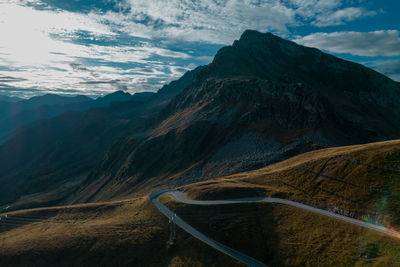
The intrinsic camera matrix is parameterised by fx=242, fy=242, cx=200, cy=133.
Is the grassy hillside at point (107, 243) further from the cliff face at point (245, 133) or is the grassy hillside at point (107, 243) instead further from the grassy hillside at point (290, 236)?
the cliff face at point (245, 133)

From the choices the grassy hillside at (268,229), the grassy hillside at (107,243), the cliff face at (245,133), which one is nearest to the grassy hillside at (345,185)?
the grassy hillside at (268,229)

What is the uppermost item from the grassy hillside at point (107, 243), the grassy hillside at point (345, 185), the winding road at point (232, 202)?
the grassy hillside at point (345, 185)

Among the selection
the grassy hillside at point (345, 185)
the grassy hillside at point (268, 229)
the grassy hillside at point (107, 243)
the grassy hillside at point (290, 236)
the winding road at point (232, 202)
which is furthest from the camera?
the grassy hillside at point (107, 243)

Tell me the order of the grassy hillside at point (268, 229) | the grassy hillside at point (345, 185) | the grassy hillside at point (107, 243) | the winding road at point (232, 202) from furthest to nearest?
1. the grassy hillside at point (107, 243)
2. the grassy hillside at point (345, 185)
3. the winding road at point (232, 202)
4. the grassy hillside at point (268, 229)

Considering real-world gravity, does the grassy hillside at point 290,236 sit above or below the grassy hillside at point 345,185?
below

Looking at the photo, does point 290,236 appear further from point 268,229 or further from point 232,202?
point 232,202

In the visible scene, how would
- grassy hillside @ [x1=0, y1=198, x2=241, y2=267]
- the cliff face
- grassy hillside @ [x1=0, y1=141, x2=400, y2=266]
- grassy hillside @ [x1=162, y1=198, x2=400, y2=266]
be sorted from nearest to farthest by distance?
1. grassy hillside @ [x1=162, y1=198, x2=400, y2=266]
2. grassy hillside @ [x1=0, y1=141, x2=400, y2=266]
3. grassy hillside @ [x1=0, y1=198, x2=241, y2=267]
4. the cliff face

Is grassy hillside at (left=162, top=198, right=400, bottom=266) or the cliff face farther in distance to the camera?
the cliff face

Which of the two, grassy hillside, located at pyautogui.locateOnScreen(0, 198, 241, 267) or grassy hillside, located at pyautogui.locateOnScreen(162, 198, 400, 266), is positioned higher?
grassy hillside, located at pyautogui.locateOnScreen(162, 198, 400, 266)

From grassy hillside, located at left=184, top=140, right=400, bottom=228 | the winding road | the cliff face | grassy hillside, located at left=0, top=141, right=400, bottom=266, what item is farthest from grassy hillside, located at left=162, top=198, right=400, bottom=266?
the cliff face

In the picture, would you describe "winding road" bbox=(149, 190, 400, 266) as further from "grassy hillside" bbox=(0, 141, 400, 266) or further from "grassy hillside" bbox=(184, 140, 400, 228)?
"grassy hillside" bbox=(184, 140, 400, 228)

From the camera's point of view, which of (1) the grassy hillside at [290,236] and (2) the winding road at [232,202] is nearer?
(1) the grassy hillside at [290,236]

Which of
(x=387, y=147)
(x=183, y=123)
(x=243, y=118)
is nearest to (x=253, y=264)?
(x=387, y=147)
